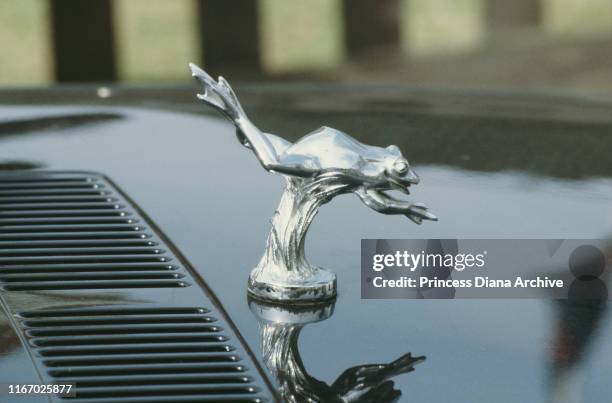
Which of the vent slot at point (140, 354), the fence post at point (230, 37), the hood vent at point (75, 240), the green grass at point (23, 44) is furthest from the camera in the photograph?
the fence post at point (230, 37)

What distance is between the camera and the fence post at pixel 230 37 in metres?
9.80

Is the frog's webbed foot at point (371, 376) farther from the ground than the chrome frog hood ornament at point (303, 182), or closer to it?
closer to it

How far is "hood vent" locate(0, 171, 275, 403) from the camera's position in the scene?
134cm

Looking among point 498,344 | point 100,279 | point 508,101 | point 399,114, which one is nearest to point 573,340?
point 498,344

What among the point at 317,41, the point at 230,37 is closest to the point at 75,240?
the point at 230,37

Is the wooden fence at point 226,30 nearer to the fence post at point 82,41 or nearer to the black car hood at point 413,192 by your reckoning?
the fence post at point 82,41

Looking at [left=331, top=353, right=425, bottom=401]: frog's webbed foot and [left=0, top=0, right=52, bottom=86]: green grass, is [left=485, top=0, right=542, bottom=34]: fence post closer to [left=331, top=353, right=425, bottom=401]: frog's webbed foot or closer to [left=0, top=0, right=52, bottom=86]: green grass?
[left=0, top=0, right=52, bottom=86]: green grass

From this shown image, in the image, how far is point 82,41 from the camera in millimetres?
9555

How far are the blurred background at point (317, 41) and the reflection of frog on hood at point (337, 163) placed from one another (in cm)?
790

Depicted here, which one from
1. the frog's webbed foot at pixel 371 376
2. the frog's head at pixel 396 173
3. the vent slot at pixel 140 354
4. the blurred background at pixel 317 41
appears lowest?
the blurred background at pixel 317 41

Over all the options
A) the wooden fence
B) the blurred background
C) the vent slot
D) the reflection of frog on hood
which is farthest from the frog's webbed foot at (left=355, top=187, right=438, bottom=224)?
the wooden fence

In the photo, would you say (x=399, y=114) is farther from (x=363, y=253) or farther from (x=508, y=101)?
(x=363, y=253)

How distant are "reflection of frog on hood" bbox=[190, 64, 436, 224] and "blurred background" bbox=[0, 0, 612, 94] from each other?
7.90 metres

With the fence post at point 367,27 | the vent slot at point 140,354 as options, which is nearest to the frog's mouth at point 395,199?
the vent slot at point 140,354
